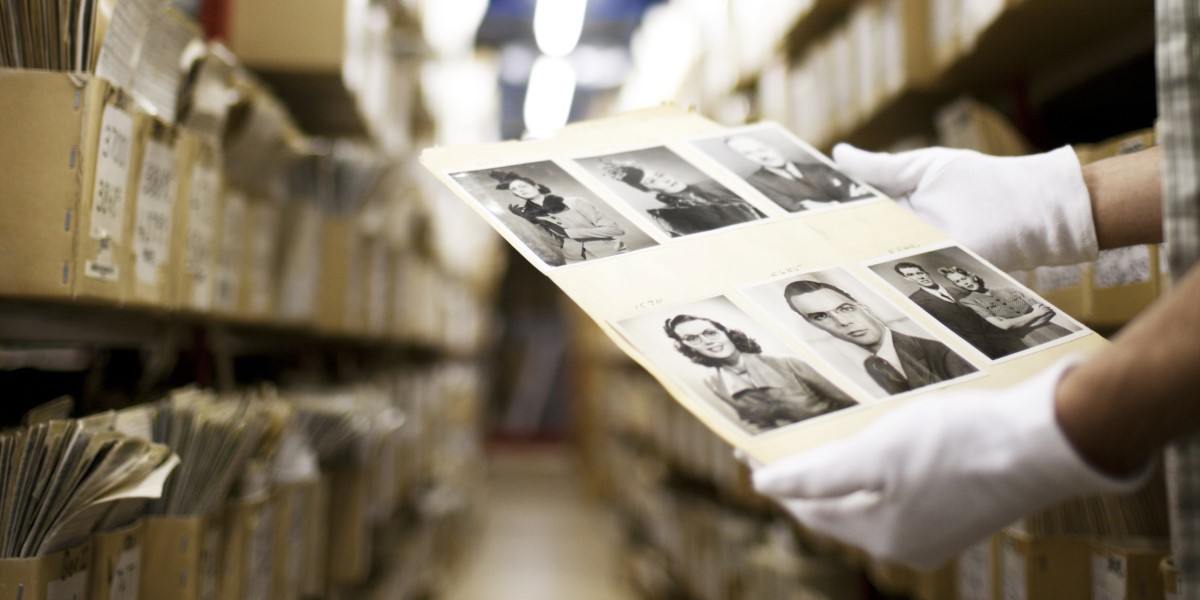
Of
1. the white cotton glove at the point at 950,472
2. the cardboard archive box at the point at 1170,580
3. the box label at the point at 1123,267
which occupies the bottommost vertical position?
the cardboard archive box at the point at 1170,580

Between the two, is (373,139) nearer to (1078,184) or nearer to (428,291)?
(428,291)

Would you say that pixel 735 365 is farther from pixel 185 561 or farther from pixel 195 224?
pixel 195 224

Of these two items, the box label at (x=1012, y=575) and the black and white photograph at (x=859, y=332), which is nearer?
the black and white photograph at (x=859, y=332)

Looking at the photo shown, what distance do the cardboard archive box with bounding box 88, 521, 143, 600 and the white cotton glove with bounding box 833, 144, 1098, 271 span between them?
950 mm

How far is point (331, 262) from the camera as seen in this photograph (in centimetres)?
178

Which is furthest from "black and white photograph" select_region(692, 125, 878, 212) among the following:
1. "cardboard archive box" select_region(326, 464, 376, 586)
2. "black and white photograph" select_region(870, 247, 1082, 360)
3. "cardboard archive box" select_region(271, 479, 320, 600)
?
"cardboard archive box" select_region(326, 464, 376, 586)

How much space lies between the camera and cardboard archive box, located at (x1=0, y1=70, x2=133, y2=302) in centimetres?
81

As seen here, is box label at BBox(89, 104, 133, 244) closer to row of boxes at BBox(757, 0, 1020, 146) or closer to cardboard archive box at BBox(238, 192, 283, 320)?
cardboard archive box at BBox(238, 192, 283, 320)

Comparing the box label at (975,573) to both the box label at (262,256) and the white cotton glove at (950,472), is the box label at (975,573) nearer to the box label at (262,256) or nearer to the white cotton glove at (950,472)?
the white cotton glove at (950,472)

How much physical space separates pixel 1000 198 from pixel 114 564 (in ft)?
3.46

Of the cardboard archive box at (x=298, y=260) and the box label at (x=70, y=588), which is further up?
the cardboard archive box at (x=298, y=260)

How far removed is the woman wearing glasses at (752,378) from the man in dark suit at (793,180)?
10.3 inches

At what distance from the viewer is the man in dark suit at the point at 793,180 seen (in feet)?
2.99

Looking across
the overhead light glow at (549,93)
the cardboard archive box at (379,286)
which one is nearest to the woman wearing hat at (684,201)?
the cardboard archive box at (379,286)
